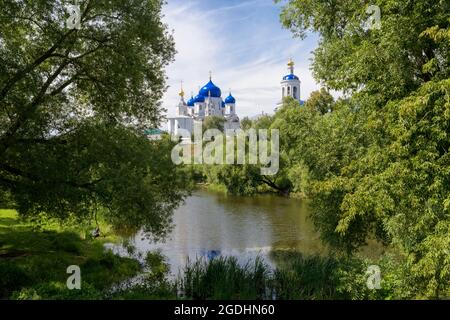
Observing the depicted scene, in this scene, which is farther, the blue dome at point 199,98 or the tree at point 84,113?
the blue dome at point 199,98

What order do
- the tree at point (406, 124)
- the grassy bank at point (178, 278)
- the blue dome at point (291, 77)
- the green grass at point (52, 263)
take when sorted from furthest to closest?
the blue dome at point (291, 77) < the grassy bank at point (178, 278) < the green grass at point (52, 263) < the tree at point (406, 124)

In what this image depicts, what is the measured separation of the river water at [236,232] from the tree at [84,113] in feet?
7.98

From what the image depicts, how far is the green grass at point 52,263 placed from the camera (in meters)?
9.52

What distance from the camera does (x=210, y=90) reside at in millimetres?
94688

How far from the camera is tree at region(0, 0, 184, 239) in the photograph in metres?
10.7

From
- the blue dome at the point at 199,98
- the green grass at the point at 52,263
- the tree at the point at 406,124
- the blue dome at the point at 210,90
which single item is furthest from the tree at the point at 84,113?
the blue dome at the point at 199,98

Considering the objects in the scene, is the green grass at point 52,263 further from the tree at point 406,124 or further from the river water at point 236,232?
the tree at point 406,124

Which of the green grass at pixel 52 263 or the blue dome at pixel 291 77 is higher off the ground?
the blue dome at pixel 291 77

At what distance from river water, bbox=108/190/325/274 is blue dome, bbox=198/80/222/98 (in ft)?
201

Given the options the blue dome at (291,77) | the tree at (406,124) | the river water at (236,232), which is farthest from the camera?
the blue dome at (291,77)

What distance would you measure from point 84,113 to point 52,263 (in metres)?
4.76

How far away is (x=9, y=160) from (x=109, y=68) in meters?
3.76

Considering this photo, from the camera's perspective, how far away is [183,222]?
26.2 m
